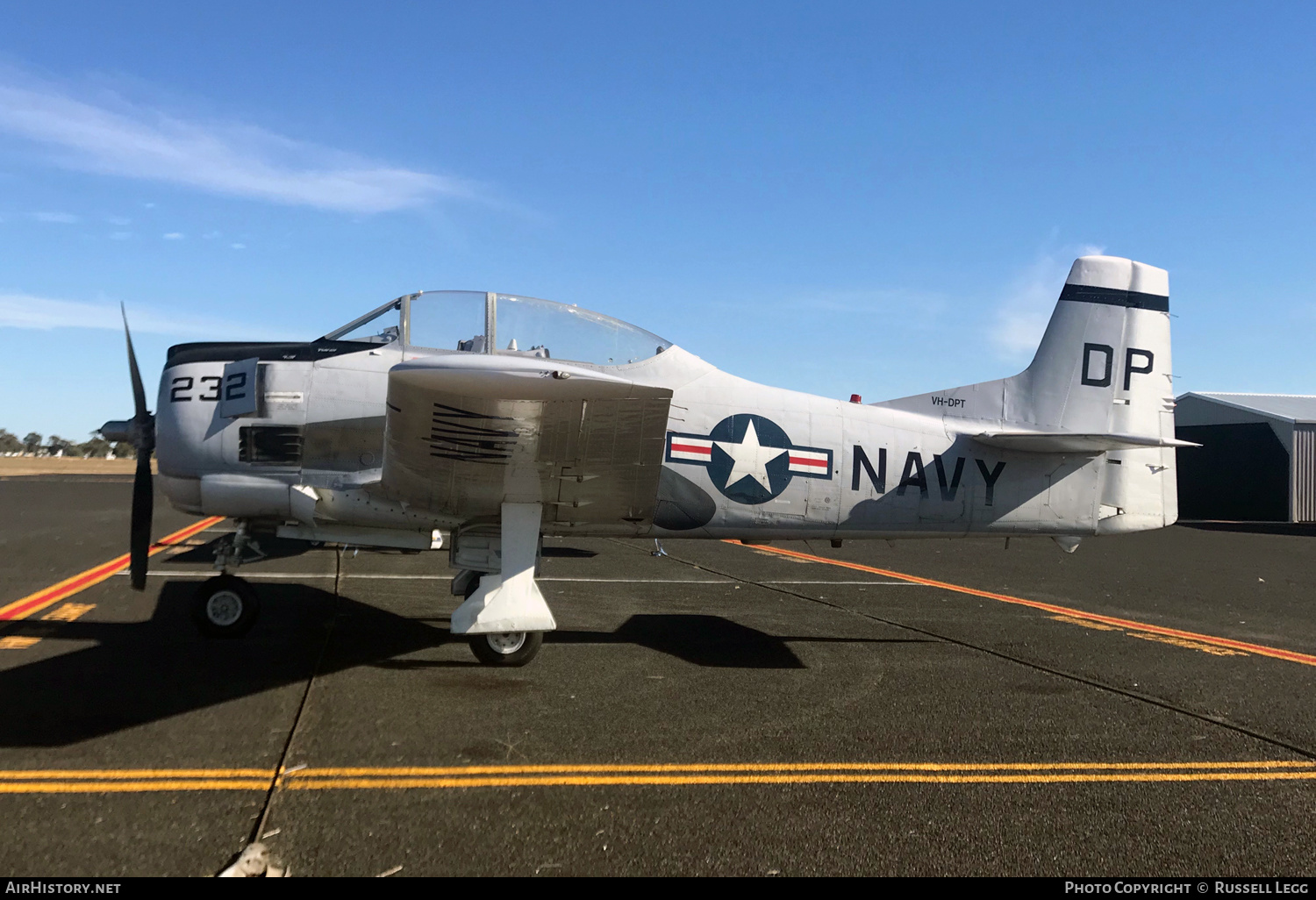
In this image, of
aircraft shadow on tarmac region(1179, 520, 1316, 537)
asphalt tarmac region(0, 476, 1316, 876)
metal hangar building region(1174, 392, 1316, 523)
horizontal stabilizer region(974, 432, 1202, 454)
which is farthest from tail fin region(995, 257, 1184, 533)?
metal hangar building region(1174, 392, 1316, 523)

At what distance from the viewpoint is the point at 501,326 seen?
657 centimetres

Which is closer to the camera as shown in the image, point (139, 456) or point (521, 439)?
point (521, 439)

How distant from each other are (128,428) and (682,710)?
5115 millimetres

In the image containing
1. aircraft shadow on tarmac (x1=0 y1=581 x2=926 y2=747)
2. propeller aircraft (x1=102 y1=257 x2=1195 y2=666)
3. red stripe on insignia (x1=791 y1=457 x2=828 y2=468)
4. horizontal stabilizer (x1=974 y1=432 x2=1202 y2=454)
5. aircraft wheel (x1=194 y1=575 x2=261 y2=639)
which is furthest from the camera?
horizontal stabilizer (x1=974 y1=432 x2=1202 y2=454)

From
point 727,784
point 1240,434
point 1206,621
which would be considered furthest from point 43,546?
point 1240,434

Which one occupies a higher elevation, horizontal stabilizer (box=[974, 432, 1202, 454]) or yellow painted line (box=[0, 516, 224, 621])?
horizontal stabilizer (box=[974, 432, 1202, 454])

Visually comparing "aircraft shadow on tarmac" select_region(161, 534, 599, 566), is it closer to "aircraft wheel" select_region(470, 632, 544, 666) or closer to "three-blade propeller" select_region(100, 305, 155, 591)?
"three-blade propeller" select_region(100, 305, 155, 591)

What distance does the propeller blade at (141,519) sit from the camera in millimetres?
6535

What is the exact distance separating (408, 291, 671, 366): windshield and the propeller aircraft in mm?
16

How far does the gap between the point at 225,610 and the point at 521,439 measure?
3183 mm

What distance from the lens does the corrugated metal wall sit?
104 feet

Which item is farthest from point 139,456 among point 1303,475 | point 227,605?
point 1303,475

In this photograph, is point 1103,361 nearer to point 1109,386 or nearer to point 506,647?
point 1109,386

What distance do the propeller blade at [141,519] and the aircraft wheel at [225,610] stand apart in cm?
47
